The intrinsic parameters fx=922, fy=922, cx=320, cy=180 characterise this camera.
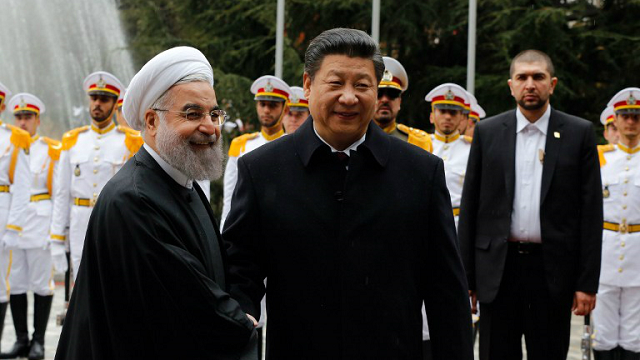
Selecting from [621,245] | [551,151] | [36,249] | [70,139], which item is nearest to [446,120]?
[621,245]

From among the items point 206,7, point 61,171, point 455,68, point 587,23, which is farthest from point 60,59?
point 61,171

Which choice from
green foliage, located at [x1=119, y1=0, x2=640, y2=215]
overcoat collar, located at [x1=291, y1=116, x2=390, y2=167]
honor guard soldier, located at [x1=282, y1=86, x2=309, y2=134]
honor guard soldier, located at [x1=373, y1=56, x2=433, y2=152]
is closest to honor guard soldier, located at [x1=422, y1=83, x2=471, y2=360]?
honor guard soldier, located at [x1=282, y1=86, x2=309, y2=134]

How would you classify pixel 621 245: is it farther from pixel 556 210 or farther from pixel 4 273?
pixel 4 273

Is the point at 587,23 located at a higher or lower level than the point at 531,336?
higher

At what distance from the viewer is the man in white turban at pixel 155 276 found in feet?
8.85

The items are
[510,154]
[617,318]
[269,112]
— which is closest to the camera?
[510,154]

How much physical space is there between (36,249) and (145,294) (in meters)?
6.61

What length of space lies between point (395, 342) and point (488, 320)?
2465 mm

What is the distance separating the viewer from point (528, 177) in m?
5.38

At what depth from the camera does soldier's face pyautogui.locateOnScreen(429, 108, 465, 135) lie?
8391 millimetres

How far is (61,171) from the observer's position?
8172mm

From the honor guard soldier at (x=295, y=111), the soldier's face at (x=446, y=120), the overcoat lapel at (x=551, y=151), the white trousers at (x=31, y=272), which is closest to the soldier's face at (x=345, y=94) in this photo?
the overcoat lapel at (x=551, y=151)

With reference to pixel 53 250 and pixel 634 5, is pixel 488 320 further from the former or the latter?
pixel 634 5

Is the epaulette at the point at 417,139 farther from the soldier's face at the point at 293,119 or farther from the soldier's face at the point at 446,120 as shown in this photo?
the soldier's face at the point at 293,119
